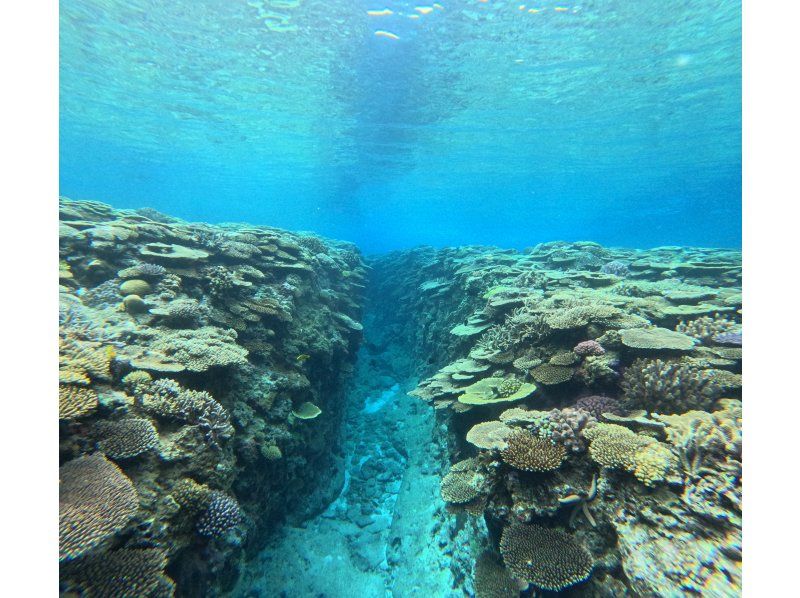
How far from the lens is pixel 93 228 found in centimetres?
807

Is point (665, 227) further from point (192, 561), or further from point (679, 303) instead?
point (192, 561)

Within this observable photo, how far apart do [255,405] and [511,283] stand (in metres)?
7.84

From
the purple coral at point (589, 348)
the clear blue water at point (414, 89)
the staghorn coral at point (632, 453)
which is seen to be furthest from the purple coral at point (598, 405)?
the clear blue water at point (414, 89)

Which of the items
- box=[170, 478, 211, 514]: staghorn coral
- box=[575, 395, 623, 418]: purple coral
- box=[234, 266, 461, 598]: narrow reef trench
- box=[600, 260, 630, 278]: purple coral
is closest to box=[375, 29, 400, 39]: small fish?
box=[600, 260, 630, 278]: purple coral

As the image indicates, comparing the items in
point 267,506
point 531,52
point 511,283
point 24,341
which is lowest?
point 267,506

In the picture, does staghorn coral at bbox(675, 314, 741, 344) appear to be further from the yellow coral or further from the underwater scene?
the yellow coral

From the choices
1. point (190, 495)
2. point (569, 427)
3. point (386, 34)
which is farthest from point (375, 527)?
point (386, 34)

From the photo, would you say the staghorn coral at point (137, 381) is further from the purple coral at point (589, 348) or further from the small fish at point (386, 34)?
the small fish at point (386, 34)

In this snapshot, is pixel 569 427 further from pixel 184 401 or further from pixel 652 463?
pixel 184 401

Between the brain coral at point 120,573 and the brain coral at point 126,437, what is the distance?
3.06 feet

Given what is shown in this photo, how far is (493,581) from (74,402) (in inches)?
193

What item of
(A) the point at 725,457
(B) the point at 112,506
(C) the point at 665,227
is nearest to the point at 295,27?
(B) the point at 112,506

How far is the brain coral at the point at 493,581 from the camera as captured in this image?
373 centimetres

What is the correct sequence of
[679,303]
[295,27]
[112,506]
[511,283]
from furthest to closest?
[295,27]
[511,283]
[679,303]
[112,506]
